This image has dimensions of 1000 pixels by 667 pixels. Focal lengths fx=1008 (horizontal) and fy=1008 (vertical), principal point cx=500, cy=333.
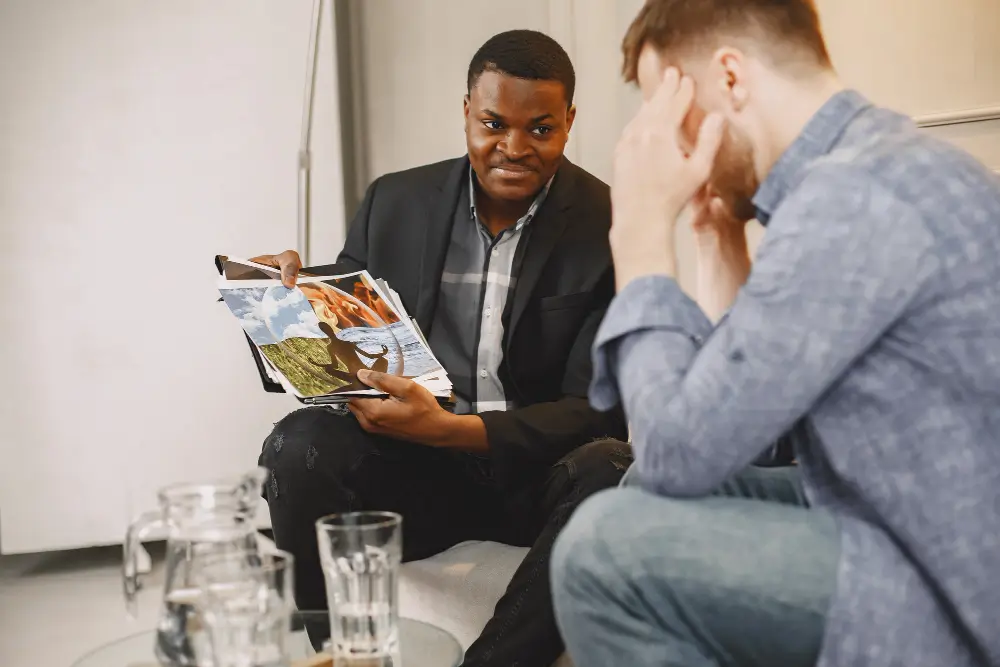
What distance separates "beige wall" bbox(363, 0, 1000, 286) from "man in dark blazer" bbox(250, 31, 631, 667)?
0.62 meters

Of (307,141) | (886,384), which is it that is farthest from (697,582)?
(307,141)

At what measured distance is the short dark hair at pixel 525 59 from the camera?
1.68 m

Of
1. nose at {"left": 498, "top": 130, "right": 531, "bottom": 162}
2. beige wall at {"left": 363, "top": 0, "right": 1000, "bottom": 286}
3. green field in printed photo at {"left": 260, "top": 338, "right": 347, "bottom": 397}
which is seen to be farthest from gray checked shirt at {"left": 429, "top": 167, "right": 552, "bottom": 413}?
beige wall at {"left": 363, "top": 0, "right": 1000, "bottom": 286}

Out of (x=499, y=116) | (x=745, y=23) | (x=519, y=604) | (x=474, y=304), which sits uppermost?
(x=745, y=23)

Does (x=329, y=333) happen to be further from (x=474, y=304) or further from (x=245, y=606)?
(x=245, y=606)

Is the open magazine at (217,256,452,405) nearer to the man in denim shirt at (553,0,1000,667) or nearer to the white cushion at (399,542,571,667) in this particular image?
the white cushion at (399,542,571,667)

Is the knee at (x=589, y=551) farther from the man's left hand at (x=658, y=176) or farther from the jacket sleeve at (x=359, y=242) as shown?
the jacket sleeve at (x=359, y=242)

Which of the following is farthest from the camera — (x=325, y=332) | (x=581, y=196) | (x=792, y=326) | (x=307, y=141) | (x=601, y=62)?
(x=601, y=62)

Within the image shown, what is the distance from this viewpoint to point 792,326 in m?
0.77

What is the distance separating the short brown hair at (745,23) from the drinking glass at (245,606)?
61 cm

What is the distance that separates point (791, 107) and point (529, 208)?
0.87 metres

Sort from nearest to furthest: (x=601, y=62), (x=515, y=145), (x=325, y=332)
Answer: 1. (x=325, y=332)
2. (x=515, y=145)
3. (x=601, y=62)

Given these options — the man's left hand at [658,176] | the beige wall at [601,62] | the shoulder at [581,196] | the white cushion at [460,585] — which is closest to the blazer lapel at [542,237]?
the shoulder at [581,196]

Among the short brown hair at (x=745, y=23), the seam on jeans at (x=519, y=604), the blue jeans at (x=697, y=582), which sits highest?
the short brown hair at (x=745, y=23)
